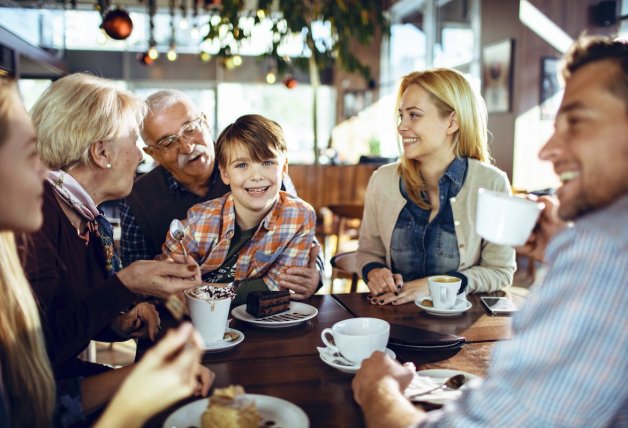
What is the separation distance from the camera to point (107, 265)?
175 cm

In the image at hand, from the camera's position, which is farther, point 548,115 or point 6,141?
point 548,115

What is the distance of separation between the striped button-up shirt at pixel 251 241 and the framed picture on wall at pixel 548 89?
202 inches

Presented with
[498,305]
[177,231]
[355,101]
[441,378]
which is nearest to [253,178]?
[177,231]

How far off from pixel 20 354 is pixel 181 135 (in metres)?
1.46

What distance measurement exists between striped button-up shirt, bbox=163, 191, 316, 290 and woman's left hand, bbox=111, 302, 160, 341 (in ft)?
1.19

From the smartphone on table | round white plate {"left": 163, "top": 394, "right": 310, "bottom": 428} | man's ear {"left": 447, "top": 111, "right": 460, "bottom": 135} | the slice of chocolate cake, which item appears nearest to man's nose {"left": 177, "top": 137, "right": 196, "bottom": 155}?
the slice of chocolate cake

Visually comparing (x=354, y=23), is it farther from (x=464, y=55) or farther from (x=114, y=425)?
(x=114, y=425)

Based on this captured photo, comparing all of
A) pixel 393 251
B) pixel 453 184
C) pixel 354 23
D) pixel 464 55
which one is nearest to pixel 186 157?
pixel 393 251

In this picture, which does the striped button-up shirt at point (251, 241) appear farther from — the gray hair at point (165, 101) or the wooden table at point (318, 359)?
the gray hair at point (165, 101)

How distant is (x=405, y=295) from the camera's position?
1.84 m

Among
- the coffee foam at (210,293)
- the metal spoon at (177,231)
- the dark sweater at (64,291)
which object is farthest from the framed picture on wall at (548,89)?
the dark sweater at (64,291)

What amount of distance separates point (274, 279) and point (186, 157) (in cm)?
73

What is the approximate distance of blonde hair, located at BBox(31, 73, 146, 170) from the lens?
1.63 m

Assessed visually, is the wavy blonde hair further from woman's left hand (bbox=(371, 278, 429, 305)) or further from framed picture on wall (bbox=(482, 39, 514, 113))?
framed picture on wall (bbox=(482, 39, 514, 113))
